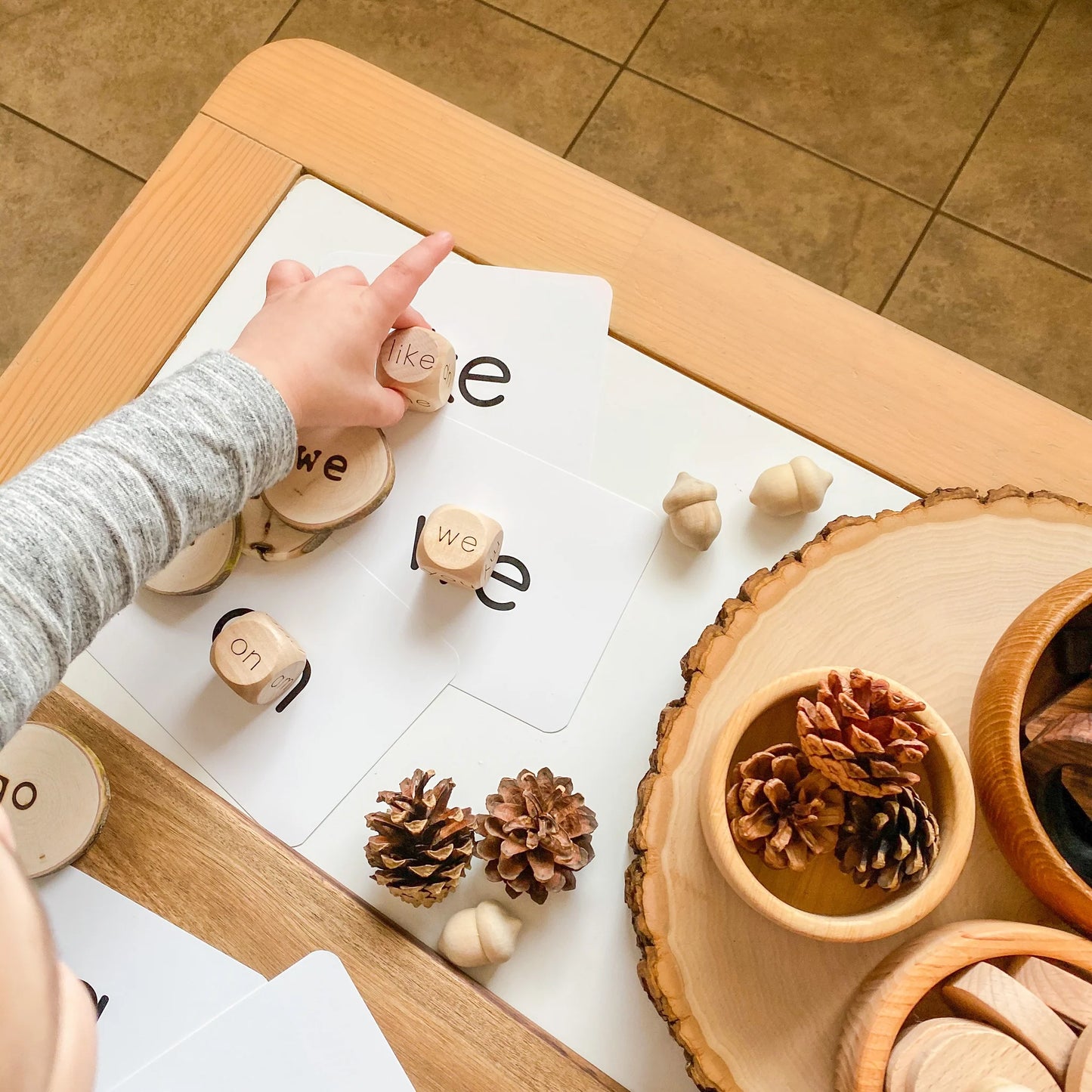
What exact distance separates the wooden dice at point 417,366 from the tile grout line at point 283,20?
95 centimetres

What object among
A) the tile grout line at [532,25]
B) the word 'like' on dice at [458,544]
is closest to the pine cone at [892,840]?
the word 'like' on dice at [458,544]

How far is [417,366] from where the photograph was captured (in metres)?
0.60

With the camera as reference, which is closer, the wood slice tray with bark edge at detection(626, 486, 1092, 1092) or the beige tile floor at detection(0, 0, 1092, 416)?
the wood slice tray with bark edge at detection(626, 486, 1092, 1092)

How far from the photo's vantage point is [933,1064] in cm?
42

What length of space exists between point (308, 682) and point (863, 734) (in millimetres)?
333

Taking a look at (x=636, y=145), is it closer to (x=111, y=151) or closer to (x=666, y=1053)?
(x=111, y=151)

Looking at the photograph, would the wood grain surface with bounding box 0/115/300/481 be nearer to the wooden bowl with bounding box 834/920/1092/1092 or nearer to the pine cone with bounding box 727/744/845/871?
the pine cone with bounding box 727/744/845/871

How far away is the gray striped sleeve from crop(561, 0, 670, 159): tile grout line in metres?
0.84

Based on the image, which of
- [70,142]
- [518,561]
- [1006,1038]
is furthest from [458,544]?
[70,142]

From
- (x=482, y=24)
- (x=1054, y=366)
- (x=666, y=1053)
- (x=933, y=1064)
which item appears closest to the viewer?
(x=933, y=1064)

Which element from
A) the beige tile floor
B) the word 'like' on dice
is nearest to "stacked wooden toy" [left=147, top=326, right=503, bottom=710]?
the word 'like' on dice

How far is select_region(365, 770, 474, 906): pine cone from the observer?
21.0 inches

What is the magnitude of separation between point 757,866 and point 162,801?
35 cm

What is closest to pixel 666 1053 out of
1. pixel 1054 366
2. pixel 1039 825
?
pixel 1039 825
